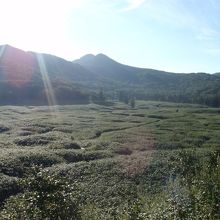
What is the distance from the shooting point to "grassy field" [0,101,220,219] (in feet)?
108

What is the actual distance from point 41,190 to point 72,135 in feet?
287

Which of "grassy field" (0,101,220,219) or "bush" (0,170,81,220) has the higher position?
"bush" (0,170,81,220)

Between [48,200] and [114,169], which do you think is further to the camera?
[114,169]

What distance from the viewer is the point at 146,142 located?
335ft

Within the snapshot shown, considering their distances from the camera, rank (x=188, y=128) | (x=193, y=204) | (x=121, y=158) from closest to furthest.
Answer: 1. (x=193, y=204)
2. (x=121, y=158)
3. (x=188, y=128)

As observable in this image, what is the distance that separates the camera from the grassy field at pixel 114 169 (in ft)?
108

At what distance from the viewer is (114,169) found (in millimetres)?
71625

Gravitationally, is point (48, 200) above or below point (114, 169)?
above

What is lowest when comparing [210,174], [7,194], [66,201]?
[7,194]

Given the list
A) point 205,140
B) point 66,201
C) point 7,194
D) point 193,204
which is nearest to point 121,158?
point 7,194

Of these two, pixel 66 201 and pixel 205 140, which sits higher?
pixel 66 201

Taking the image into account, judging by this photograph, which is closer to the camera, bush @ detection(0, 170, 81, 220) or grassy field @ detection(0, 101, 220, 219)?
bush @ detection(0, 170, 81, 220)

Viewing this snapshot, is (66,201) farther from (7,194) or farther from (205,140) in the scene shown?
(205,140)

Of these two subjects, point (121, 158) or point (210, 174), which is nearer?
point (210, 174)
